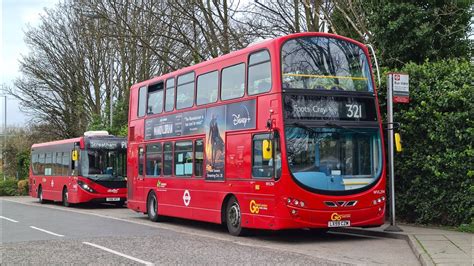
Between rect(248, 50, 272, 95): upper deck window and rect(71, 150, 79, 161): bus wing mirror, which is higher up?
rect(248, 50, 272, 95): upper deck window

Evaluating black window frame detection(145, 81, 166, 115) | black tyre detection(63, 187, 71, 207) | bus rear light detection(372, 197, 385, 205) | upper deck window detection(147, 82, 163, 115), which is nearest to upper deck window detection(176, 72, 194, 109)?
black window frame detection(145, 81, 166, 115)

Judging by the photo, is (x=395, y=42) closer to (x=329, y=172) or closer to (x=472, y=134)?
(x=472, y=134)

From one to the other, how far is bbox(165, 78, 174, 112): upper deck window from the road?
341 cm

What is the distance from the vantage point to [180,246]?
480 inches

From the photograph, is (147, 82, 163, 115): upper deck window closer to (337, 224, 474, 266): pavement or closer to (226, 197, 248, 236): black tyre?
(226, 197, 248, 236): black tyre

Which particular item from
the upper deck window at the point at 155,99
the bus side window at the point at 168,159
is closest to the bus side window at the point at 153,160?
the bus side window at the point at 168,159

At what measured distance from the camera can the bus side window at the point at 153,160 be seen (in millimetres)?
18000

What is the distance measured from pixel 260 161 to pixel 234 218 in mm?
1833

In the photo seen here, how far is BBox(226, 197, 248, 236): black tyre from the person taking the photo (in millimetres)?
13852

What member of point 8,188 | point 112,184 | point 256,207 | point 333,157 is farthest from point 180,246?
point 8,188

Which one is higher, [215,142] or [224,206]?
[215,142]

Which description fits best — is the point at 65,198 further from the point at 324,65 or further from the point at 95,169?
the point at 324,65

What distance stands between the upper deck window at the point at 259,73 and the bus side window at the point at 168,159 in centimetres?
455

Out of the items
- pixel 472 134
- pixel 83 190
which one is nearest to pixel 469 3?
pixel 472 134
